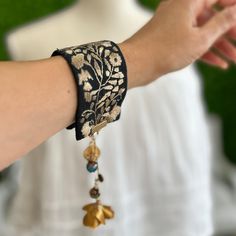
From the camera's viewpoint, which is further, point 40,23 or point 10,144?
point 40,23

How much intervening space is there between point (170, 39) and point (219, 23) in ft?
0.26

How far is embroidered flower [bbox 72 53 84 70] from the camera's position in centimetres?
53

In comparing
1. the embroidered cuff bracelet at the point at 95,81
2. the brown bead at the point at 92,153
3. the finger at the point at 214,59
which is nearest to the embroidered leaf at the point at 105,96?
the embroidered cuff bracelet at the point at 95,81

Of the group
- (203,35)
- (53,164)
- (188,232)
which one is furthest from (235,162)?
(203,35)

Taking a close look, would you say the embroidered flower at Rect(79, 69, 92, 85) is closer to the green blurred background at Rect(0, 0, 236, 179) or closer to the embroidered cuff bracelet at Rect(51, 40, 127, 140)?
the embroidered cuff bracelet at Rect(51, 40, 127, 140)

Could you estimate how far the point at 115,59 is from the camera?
0.56 meters

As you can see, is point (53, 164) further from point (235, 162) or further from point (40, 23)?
point (235, 162)

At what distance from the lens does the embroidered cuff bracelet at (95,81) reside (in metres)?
0.53

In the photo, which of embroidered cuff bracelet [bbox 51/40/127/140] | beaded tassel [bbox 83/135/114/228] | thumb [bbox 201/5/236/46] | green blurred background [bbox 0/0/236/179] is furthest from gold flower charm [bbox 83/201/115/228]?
green blurred background [bbox 0/0/236/179]

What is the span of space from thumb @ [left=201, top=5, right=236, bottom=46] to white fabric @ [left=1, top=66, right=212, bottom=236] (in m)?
0.30

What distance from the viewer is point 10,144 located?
1.65 feet

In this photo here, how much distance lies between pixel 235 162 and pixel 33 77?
4.52 feet

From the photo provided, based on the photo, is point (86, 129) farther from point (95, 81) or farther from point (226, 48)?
point (226, 48)

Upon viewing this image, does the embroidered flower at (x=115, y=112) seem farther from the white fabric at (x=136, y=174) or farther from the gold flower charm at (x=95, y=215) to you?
the white fabric at (x=136, y=174)
